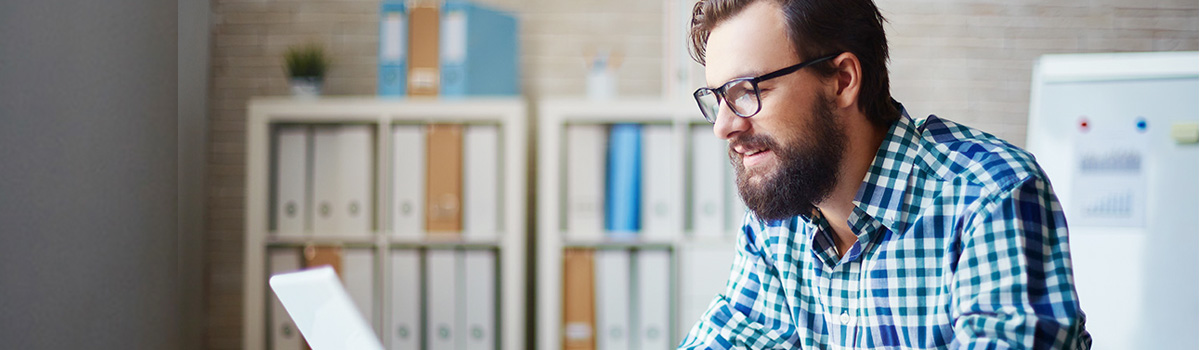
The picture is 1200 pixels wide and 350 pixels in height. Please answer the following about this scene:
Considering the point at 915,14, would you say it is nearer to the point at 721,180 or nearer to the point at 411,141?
the point at 721,180

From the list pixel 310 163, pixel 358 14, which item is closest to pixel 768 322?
pixel 310 163

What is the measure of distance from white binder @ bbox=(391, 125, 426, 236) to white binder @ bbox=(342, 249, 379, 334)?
135 millimetres

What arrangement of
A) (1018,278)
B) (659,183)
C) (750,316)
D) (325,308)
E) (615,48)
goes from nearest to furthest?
1. (325,308)
2. (1018,278)
3. (750,316)
4. (659,183)
5. (615,48)

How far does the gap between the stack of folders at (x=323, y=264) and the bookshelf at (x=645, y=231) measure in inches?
22.2

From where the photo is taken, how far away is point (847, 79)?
102 cm

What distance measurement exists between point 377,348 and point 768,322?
64 centimetres

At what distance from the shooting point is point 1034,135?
226 cm

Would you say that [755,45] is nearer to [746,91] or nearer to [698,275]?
[746,91]

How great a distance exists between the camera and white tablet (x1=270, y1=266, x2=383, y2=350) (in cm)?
67

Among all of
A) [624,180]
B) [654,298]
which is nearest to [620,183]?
[624,180]

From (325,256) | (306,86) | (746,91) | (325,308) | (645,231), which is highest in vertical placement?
(306,86)

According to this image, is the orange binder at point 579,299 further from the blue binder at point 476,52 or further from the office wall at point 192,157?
the office wall at point 192,157

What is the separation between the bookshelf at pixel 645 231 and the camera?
2518mm

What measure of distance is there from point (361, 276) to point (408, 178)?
0.36 m
